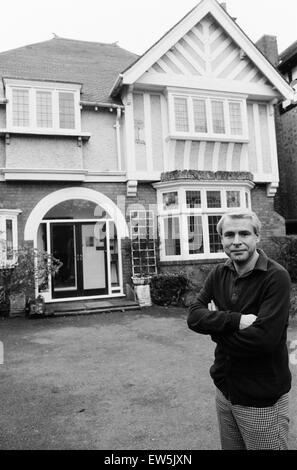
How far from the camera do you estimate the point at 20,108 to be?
10.7 metres

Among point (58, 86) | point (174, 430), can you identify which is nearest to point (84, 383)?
point (174, 430)

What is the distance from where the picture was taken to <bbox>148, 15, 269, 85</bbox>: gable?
11688mm

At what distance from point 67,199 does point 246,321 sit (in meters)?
9.55

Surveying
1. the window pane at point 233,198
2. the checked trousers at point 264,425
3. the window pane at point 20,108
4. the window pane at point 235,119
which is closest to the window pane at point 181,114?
the window pane at point 235,119

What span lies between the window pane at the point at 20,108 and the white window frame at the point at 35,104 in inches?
3.6

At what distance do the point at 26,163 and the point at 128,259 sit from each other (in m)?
4.17

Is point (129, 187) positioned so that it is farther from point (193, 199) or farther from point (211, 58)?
point (211, 58)

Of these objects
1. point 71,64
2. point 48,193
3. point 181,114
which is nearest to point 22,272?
point 48,193

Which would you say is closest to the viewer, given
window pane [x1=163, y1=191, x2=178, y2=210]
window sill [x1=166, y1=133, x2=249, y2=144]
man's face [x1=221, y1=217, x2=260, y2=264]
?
man's face [x1=221, y1=217, x2=260, y2=264]

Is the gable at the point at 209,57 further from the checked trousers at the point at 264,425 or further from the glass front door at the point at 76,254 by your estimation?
the checked trousers at the point at 264,425

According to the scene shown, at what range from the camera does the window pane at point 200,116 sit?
38.1 feet

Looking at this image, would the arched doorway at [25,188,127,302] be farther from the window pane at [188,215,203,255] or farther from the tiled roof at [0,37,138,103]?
the tiled roof at [0,37,138,103]

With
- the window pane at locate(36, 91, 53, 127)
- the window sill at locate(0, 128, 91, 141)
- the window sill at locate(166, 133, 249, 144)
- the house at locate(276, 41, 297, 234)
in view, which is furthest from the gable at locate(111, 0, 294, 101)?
the house at locate(276, 41, 297, 234)

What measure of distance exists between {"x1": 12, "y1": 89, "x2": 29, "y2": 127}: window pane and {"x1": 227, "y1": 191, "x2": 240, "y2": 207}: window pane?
6707 millimetres
